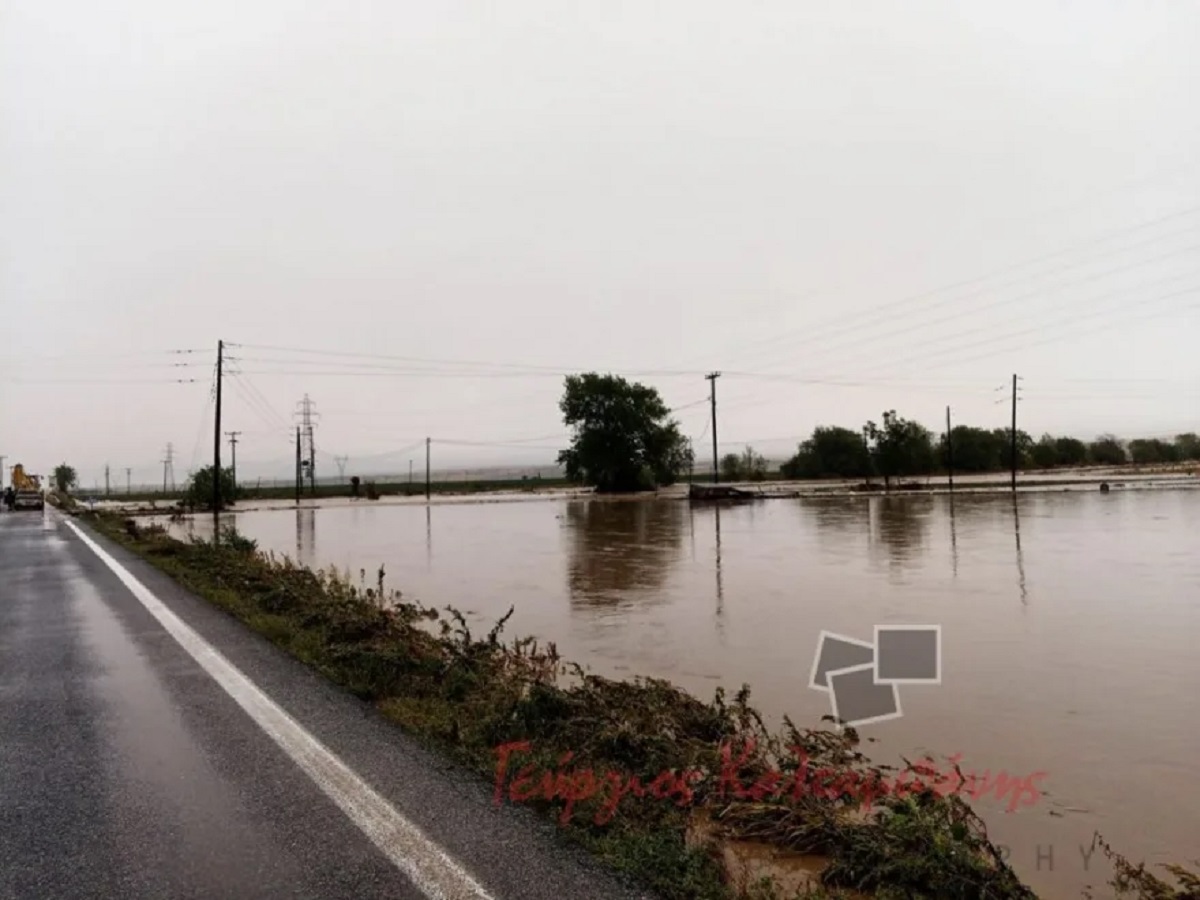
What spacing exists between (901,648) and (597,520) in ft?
101

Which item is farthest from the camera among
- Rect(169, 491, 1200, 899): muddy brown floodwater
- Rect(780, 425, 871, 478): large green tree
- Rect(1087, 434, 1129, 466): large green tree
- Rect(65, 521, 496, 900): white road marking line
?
Rect(1087, 434, 1129, 466): large green tree

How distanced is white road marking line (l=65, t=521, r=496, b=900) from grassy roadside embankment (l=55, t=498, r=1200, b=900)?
2.26ft

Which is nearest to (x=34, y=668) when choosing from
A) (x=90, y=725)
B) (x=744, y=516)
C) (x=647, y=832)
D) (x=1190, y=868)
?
(x=90, y=725)

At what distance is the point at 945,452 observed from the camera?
365ft

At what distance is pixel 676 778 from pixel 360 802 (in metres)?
1.89

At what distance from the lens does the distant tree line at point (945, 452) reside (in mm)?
87938

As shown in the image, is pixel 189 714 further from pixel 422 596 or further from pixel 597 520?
pixel 597 520

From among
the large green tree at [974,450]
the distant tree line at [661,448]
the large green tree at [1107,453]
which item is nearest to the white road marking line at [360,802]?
A: the distant tree line at [661,448]

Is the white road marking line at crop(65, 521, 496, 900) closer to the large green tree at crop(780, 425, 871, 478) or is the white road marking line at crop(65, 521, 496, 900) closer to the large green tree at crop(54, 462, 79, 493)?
the large green tree at crop(780, 425, 871, 478)
